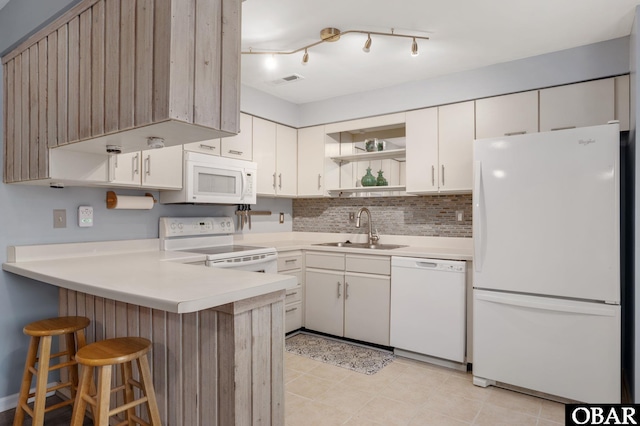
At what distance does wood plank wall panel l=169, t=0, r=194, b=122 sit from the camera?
52.4 inches

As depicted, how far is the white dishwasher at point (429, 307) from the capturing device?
9.55ft

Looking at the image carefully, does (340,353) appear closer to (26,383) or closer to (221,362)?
(221,362)

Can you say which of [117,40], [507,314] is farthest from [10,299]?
[507,314]

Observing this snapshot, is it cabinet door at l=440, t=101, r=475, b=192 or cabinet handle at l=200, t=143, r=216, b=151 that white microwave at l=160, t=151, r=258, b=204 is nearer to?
cabinet handle at l=200, t=143, r=216, b=151

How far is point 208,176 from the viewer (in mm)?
3143

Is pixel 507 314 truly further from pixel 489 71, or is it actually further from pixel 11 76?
pixel 11 76

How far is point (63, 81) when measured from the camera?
5.98ft

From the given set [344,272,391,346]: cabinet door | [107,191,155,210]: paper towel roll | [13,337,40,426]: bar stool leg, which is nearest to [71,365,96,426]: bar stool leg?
[13,337,40,426]: bar stool leg

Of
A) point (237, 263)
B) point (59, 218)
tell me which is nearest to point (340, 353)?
point (237, 263)

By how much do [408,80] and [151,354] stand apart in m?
2.91

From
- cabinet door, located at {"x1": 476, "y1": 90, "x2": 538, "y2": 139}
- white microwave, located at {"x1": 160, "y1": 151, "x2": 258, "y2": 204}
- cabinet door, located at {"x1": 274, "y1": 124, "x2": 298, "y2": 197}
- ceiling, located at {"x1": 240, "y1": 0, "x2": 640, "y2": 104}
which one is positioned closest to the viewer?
ceiling, located at {"x1": 240, "y1": 0, "x2": 640, "y2": 104}

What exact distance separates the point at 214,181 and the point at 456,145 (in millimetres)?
2047

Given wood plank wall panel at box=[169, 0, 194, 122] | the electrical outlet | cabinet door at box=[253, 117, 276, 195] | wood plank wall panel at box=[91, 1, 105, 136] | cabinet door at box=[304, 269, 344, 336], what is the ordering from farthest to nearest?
cabinet door at box=[253, 117, 276, 195] → cabinet door at box=[304, 269, 344, 336] → the electrical outlet → wood plank wall panel at box=[91, 1, 105, 136] → wood plank wall panel at box=[169, 0, 194, 122]

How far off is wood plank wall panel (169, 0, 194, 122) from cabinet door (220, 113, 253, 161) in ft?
6.54
